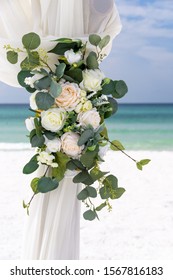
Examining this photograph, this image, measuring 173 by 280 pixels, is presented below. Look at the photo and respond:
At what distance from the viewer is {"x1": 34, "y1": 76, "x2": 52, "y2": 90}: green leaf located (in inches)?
65.0

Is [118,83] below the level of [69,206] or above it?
above

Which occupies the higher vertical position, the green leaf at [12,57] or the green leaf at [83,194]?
the green leaf at [12,57]

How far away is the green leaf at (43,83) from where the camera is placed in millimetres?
1650

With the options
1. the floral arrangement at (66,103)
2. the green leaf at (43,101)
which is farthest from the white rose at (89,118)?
the green leaf at (43,101)

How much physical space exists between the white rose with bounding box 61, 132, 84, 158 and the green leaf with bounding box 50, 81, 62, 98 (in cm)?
13

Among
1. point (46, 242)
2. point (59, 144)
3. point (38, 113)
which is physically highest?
point (38, 113)

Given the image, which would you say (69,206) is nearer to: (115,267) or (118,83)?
(115,267)

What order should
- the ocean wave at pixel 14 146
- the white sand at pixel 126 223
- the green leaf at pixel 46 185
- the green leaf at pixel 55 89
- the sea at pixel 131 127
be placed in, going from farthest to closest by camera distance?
1. the sea at pixel 131 127
2. the ocean wave at pixel 14 146
3. the white sand at pixel 126 223
4. the green leaf at pixel 46 185
5. the green leaf at pixel 55 89

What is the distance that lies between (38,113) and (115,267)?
0.57 meters

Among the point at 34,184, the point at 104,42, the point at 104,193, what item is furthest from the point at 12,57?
the point at 104,193

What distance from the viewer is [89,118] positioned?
Result: 168 cm

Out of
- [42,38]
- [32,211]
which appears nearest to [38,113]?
[42,38]

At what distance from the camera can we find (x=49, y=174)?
71.3 inches

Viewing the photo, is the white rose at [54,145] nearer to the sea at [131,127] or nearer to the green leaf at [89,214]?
the green leaf at [89,214]
